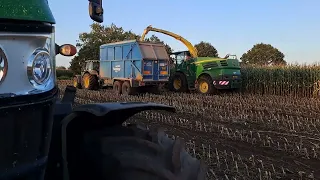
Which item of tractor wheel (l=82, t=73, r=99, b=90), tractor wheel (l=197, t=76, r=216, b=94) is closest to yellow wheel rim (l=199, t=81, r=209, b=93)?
tractor wheel (l=197, t=76, r=216, b=94)

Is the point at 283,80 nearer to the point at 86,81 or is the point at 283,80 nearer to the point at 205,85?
the point at 205,85

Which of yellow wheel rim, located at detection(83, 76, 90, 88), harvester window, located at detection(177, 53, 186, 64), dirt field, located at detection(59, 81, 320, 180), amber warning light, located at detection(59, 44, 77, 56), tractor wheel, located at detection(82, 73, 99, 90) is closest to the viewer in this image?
amber warning light, located at detection(59, 44, 77, 56)

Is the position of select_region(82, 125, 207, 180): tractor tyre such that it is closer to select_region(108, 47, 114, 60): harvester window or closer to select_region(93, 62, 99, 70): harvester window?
select_region(108, 47, 114, 60): harvester window

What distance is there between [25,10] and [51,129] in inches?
18.4

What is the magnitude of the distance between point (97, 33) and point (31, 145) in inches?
1583

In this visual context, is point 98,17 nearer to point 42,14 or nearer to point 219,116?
point 42,14

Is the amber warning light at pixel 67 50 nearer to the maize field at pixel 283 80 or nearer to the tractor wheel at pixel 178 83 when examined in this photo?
the tractor wheel at pixel 178 83

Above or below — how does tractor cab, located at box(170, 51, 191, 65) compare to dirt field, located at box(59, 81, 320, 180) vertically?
above

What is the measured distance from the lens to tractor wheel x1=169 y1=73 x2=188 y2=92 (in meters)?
18.6

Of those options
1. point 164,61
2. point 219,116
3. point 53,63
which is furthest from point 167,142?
point 164,61

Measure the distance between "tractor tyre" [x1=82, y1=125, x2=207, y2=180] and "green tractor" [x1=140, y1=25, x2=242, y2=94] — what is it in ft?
50.1

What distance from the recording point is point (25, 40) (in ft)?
4.33

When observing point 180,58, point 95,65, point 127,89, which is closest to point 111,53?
point 127,89

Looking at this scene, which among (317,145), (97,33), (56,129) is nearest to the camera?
(56,129)
